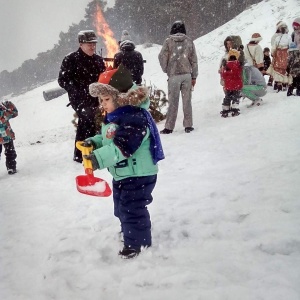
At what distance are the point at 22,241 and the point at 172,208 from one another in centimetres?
158

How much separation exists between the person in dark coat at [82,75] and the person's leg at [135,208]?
3.04 metres

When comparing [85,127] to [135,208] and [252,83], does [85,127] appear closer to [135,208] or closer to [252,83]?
[135,208]

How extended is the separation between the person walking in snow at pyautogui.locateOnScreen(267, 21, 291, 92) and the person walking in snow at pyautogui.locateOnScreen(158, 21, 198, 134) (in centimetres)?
386

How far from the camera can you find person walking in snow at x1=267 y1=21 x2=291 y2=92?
8969 mm

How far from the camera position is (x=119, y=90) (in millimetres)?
2465

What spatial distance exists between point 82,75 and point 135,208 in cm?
346

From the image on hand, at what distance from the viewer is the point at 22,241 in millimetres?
3086

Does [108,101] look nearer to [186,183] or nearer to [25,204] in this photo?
[186,183]

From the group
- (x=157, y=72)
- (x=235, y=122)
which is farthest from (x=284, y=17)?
(x=235, y=122)

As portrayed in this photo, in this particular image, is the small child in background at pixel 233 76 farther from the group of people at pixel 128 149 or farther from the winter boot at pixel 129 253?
the winter boot at pixel 129 253

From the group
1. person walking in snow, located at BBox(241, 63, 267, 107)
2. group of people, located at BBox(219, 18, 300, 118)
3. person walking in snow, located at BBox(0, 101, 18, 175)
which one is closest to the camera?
person walking in snow, located at BBox(0, 101, 18, 175)

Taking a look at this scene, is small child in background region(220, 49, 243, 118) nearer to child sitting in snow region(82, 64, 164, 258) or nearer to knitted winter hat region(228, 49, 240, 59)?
knitted winter hat region(228, 49, 240, 59)

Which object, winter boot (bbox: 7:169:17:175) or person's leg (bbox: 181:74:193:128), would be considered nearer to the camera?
winter boot (bbox: 7:169:17:175)

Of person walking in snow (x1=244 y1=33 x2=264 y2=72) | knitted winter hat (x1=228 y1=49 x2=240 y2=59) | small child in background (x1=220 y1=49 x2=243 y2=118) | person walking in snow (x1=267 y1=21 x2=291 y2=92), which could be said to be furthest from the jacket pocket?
person walking in snow (x1=267 y1=21 x2=291 y2=92)
